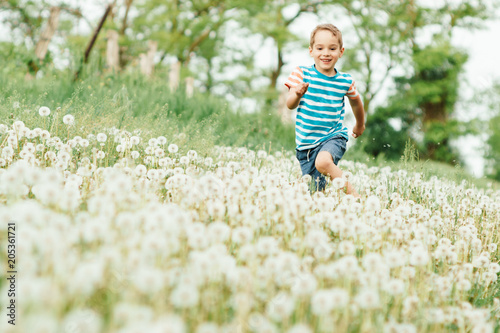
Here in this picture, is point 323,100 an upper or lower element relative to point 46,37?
lower

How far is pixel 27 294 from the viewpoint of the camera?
46.5 inches

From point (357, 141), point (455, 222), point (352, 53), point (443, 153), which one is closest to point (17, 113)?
point (455, 222)

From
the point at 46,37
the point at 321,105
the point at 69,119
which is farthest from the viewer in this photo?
the point at 46,37

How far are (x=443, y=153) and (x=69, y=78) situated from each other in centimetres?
2077

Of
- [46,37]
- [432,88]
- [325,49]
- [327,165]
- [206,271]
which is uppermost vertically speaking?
[432,88]

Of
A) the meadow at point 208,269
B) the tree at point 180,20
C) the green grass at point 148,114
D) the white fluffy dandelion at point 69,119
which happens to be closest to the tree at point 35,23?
the green grass at point 148,114

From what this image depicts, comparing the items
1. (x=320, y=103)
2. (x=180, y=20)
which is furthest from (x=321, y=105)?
(x=180, y=20)

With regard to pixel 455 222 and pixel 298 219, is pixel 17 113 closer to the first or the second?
pixel 298 219

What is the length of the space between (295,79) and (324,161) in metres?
0.93

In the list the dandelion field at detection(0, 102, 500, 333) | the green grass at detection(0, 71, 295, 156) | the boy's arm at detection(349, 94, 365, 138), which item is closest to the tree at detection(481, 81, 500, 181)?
the green grass at detection(0, 71, 295, 156)

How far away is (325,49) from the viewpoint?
4.34 meters

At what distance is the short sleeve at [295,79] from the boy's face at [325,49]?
0.71 ft

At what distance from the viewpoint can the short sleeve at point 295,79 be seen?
14.4 ft

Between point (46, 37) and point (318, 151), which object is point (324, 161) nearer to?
point (318, 151)
